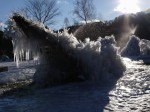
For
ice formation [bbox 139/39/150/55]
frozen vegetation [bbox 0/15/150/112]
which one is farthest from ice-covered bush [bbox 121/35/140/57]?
frozen vegetation [bbox 0/15/150/112]

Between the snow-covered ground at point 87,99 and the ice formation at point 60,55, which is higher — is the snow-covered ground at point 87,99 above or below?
below

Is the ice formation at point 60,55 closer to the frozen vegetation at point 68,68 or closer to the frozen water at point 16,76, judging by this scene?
the frozen vegetation at point 68,68

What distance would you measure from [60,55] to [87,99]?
3.16 metres

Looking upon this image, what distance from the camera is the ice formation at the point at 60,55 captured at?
8.55 meters

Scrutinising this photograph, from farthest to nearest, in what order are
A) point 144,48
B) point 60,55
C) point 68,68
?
point 144,48 < point 60,55 < point 68,68

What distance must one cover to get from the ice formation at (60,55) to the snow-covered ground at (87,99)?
746 millimetres

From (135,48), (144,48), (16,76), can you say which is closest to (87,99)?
(16,76)

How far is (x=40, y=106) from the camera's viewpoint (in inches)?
219

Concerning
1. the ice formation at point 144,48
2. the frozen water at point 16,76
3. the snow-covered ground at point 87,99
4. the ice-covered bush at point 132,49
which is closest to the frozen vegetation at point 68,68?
the snow-covered ground at point 87,99

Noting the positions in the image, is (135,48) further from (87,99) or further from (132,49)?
(87,99)

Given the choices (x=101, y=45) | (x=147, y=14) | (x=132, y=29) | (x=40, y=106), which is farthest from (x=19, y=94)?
(x=147, y=14)

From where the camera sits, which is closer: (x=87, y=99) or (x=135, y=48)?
(x=87, y=99)

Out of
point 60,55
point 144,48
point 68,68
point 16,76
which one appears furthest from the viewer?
point 144,48

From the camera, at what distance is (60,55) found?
8836 millimetres
